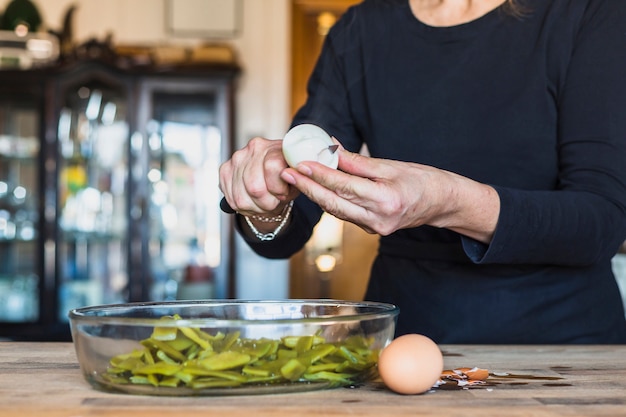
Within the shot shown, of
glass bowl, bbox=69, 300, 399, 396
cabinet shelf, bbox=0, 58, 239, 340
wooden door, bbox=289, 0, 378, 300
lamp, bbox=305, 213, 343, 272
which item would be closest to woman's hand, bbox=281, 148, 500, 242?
glass bowl, bbox=69, 300, 399, 396

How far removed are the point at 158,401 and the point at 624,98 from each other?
0.81 m

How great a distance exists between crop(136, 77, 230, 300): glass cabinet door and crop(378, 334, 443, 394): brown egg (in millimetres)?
3190

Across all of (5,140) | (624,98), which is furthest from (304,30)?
(624,98)

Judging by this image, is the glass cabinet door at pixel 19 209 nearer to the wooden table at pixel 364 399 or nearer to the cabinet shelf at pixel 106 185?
the cabinet shelf at pixel 106 185

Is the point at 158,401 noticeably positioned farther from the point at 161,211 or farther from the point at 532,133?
the point at 161,211

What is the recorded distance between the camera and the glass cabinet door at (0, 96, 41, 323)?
12.9 ft

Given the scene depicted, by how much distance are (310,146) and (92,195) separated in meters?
3.28

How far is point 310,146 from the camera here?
0.90 m

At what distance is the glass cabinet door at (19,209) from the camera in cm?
394

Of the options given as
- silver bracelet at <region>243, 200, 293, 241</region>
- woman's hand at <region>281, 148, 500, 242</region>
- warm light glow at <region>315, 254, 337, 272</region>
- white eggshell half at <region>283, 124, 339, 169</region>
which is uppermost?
white eggshell half at <region>283, 124, 339, 169</region>

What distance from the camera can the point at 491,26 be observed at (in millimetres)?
1361

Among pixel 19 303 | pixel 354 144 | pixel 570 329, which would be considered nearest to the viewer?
pixel 570 329

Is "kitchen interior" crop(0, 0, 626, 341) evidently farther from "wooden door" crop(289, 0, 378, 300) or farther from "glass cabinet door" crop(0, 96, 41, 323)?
"wooden door" crop(289, 0, 378, 300)

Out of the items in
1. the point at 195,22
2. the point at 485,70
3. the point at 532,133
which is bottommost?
the point at 532,133
